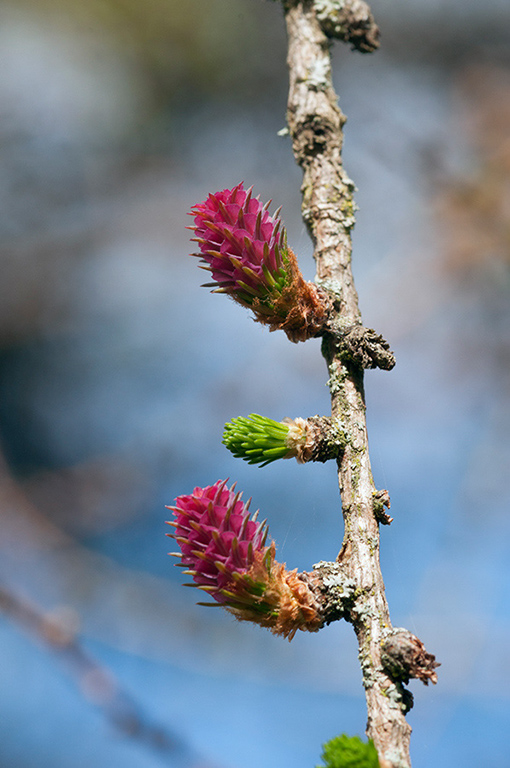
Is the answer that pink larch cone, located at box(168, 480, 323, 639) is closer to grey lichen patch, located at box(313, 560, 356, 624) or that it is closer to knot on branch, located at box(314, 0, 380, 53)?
grey lichen patch, located at box(313, 560, 356, 624)

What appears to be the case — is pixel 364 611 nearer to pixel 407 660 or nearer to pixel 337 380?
pixel 407 660

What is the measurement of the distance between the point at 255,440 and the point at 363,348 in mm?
160

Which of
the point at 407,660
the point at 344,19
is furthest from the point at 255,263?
the point at 344,19

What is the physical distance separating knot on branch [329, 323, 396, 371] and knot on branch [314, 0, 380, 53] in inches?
25.6

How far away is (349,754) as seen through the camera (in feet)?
1.45

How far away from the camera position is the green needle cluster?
67 cm

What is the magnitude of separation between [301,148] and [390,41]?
1.74 metres

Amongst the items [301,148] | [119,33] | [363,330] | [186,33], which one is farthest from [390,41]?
[363,330]

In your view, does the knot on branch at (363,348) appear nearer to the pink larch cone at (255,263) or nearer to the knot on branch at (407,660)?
the pink larch cone at (255,263)

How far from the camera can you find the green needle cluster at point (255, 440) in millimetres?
672

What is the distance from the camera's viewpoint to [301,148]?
940 mm

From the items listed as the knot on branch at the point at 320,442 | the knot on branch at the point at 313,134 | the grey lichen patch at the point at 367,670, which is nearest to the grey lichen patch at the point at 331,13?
the knot on branch at the point at 313,134

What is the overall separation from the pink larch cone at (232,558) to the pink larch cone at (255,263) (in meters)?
0.22

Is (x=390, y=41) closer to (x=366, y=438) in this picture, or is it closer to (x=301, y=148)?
(x=301, y=148)
